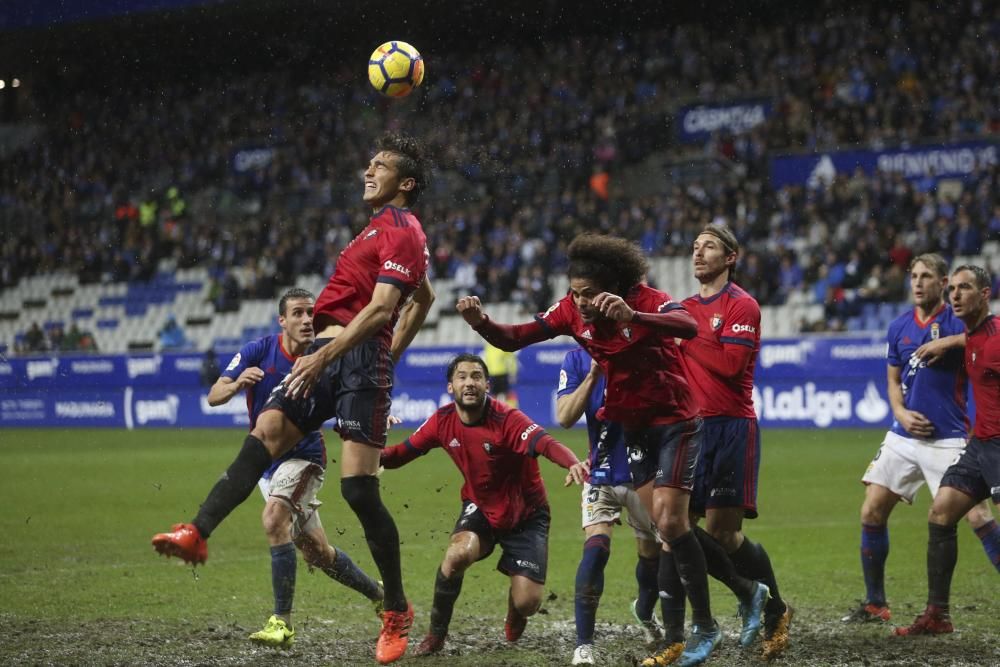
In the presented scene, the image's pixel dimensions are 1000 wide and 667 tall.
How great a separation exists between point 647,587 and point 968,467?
6.66 feet

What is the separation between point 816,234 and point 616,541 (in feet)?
49.1

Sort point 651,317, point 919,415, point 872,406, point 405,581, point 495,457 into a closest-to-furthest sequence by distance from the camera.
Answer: point 651,317 < point 495,457 < point 919,415 < point 405,581 < point 872,406

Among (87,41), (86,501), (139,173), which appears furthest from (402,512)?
(87,41)

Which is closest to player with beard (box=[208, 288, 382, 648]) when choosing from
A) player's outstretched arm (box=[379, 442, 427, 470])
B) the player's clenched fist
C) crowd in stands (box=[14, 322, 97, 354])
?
player's outstretched arm (box=[379, 442, 427, 470])

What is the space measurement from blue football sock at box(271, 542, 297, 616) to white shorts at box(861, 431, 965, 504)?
12.2 ft

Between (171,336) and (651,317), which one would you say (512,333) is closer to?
(651,317)

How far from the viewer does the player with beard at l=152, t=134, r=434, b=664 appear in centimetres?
611

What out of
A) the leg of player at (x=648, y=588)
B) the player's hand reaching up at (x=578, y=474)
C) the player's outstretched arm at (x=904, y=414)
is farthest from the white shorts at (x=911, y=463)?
the player's hand reaching up at (x=578, y=474)

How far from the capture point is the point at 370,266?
21.3ft

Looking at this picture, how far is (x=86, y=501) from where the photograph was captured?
49.7ft

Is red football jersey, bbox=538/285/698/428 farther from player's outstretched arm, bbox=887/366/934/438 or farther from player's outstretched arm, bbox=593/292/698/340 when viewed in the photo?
player's outstretched arm, bbox=887/366/934/438

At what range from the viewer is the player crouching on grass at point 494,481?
23.2ft

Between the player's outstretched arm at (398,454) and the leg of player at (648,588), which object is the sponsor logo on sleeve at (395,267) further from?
the leg of player at (648,588)

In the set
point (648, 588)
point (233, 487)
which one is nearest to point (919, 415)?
point (648, 588)
